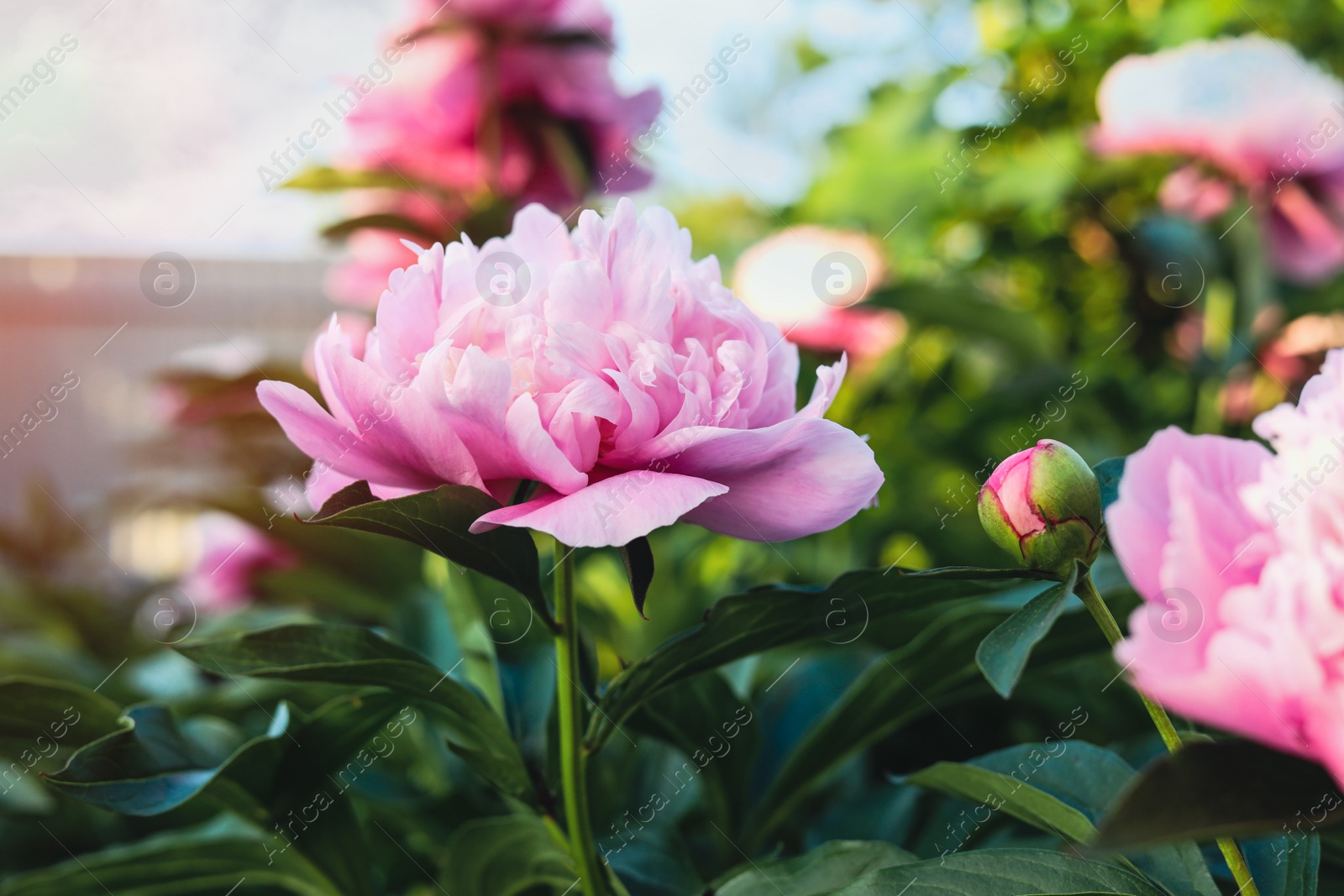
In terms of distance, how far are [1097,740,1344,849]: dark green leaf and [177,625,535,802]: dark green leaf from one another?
25cm

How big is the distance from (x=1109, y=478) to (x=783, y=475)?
0.12 m

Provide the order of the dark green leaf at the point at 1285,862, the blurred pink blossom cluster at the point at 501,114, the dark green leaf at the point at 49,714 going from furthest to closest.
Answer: the blurred pink blossom cluster at the point at 501,114 < the dark green leaf at the point at 49,714 < the dark green leaf at the point at 1285,862

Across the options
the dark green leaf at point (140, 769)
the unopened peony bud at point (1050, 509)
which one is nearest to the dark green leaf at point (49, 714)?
the dark green leaf at point (140, 769)

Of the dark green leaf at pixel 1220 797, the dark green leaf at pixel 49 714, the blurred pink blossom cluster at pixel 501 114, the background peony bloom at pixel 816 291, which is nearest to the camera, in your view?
the dark green leaf at pixel 1220 797

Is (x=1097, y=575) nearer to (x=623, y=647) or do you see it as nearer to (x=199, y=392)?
(x=623, y=647)

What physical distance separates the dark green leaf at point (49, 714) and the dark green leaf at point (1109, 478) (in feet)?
1.38

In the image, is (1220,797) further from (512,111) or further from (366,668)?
(512,111)

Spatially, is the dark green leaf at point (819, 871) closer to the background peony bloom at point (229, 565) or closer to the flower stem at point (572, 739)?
the flower stem at point (572, 739)

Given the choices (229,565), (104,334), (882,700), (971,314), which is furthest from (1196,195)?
(104,334)

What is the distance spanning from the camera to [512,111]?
966mm

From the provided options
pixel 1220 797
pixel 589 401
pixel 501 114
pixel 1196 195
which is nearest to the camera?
pixel 1220 797

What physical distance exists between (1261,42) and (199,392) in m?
1.06

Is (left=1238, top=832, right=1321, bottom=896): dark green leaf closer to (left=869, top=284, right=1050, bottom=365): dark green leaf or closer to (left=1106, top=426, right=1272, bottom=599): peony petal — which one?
(left=1106, top=426, right=1272, bottom=599): peony petal

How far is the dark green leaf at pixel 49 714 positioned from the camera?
1.44 ft
